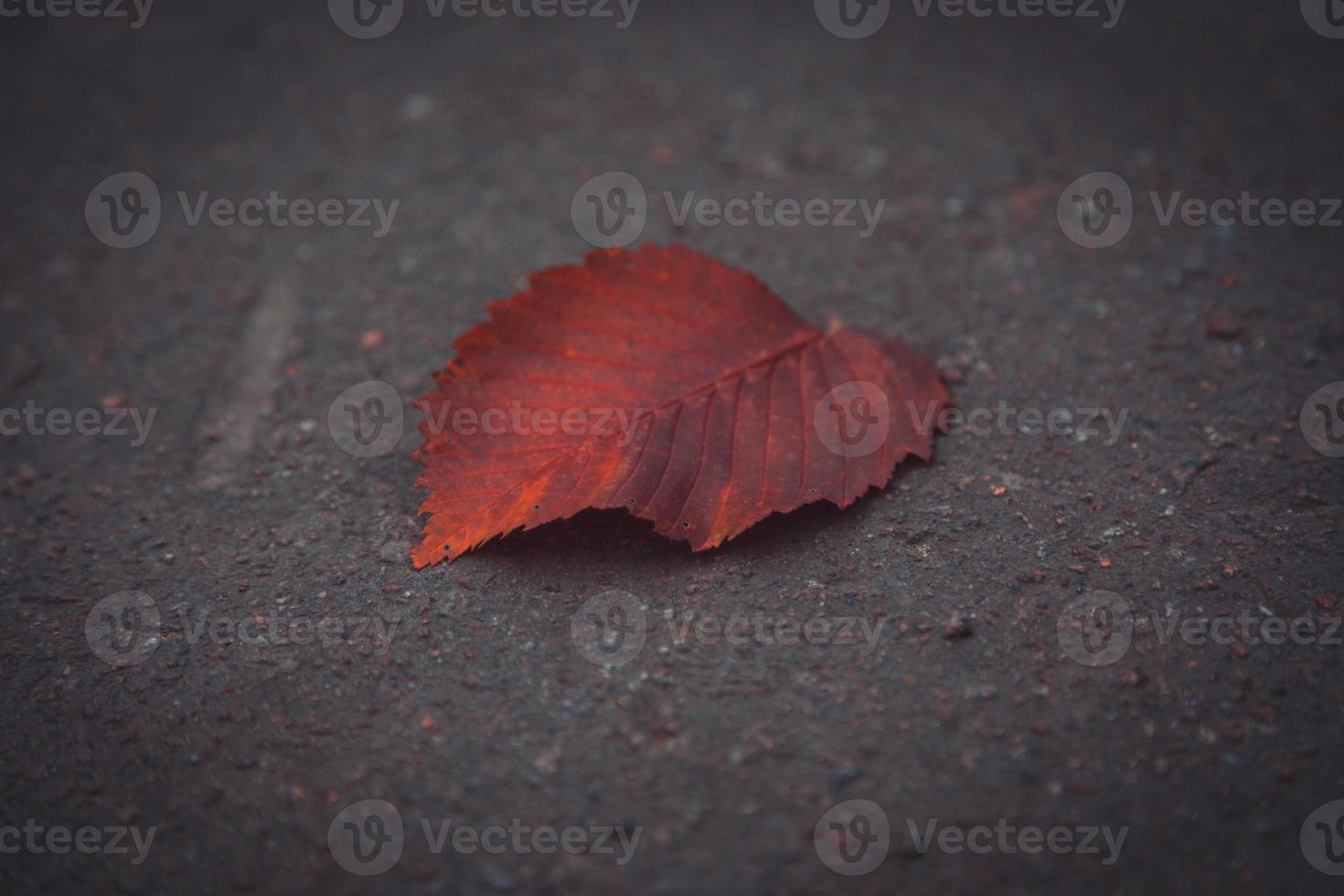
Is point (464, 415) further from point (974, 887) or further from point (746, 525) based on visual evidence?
point (974, 887)

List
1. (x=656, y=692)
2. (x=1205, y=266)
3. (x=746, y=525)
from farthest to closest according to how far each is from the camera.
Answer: (x=1205, y=266)
(x=746, y=525)
(x=656, y=692)

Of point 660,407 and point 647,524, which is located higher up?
point 660,407

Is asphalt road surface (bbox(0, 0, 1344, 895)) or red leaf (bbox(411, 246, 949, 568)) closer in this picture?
→ asphalt road surface (bbox(0, 0, 1344, 895))

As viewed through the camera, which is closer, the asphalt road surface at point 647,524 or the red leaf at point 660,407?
the asphalt road surface at point 647,524

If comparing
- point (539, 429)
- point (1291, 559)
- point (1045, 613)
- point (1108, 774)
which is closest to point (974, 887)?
point (1108, 774)
